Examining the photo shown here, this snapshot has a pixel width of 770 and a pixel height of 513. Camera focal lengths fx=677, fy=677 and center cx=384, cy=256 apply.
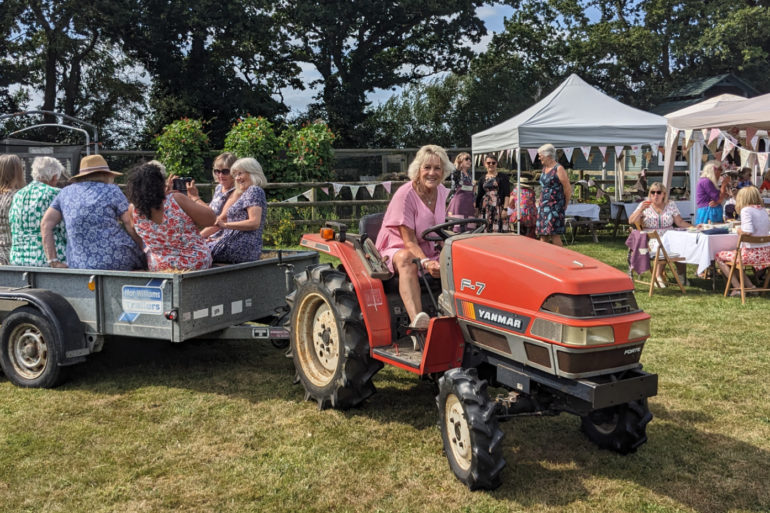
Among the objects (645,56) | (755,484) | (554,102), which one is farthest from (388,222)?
(645,56)

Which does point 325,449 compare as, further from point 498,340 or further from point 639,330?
point 639,330

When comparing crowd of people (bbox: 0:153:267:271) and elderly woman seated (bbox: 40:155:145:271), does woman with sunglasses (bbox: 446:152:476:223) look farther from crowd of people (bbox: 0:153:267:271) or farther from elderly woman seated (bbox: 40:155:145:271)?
elderly woman seated (bbox: 40:155:145:271)

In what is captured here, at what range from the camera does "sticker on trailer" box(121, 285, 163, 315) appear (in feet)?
14.9

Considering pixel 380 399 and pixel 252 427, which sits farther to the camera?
pixel 380 399

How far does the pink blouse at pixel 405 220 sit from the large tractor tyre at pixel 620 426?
141cm

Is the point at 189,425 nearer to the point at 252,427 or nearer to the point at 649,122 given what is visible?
the point at 252,427

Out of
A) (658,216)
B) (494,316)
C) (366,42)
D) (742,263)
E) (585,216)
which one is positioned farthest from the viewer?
(366,42)

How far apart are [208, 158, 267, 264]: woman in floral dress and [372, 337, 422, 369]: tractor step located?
5.78 feet

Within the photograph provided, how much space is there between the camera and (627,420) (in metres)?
3.53

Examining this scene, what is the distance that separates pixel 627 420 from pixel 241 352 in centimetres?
346

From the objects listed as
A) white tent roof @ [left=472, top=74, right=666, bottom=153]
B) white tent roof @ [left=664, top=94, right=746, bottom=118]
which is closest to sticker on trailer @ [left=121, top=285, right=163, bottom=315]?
white tent roof @ [left=472, top=74, right=666, bottom=153]

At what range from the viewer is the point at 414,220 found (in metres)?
4.25

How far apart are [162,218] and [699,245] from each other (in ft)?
20.7

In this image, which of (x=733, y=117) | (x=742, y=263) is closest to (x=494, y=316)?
(x=742, y=263)
